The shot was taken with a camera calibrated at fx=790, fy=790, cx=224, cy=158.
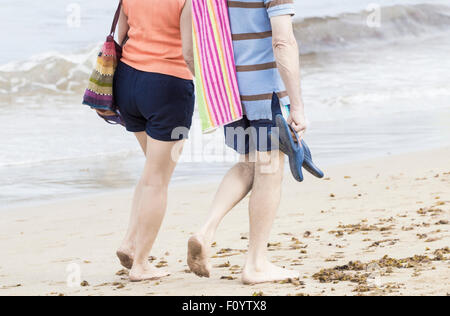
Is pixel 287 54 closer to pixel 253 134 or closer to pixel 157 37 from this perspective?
pixel 253 134

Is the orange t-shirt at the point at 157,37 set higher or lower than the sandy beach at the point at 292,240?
higher

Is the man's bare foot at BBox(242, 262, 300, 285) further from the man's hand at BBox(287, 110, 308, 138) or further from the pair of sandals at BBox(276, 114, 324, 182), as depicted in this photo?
the man's hand at BBox(287, 110, 308, 138)

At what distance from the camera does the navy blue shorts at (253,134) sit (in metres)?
3.41

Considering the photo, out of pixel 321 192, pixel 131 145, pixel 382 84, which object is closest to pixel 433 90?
pixel 382 84

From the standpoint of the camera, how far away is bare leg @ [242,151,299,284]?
349 centimetres

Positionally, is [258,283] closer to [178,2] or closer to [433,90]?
[178,2]

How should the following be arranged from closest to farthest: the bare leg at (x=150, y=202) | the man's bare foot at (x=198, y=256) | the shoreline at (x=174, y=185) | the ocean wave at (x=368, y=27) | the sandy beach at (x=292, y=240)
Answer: the man's bare foot at (x=198, y=256), the sandy beach at (x=292, y=240), the bare leg at (x=150, y=202), the shoreline at (x=174, y=185), the ocean wave at (x=368, y=27)

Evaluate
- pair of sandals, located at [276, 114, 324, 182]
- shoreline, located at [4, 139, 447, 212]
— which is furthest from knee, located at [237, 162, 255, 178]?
shoreline, located at [4, 139, 447, 212]

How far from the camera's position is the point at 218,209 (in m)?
3.52

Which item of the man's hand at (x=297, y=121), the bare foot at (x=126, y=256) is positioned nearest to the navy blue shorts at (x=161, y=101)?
the man's hand at (x=297, y=121)

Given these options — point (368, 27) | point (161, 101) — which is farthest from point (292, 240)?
point (368, 27)

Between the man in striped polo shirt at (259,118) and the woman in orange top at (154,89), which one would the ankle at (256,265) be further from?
the woman in orange top at (154,89)

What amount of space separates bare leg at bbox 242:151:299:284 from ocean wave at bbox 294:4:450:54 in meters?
15.6

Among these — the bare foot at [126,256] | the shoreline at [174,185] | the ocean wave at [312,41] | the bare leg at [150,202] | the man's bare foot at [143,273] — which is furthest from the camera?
the ocean wave at [312,41]
